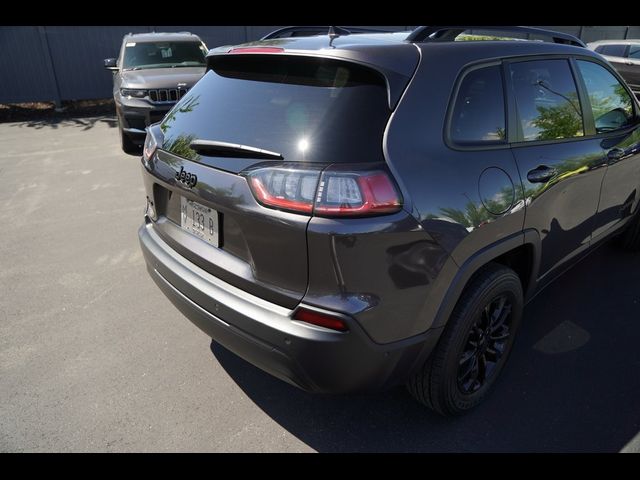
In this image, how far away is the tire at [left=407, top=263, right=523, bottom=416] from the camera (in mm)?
2104

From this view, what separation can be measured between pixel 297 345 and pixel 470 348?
1057 mm

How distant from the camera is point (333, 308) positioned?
173 centimetres

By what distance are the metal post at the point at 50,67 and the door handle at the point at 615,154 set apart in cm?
1311

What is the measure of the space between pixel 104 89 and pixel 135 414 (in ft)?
42.1

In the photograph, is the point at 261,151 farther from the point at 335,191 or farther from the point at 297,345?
the point at 297,345

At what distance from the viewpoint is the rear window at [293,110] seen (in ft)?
5.81

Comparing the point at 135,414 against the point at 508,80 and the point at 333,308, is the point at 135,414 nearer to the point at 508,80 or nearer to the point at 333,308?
the point at 333,308

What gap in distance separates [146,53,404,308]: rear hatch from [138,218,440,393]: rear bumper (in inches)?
2.9

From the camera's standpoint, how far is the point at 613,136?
→ 3072 mm

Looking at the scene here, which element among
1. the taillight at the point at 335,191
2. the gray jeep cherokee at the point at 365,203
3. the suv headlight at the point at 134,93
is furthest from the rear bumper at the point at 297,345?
the suv headlight at the point at 134,93

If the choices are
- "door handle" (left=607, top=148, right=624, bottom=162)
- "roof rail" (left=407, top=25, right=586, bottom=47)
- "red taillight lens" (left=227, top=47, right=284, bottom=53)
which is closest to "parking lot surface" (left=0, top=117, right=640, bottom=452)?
"door handle" (left=607, top=148, right=624, bottom=162)

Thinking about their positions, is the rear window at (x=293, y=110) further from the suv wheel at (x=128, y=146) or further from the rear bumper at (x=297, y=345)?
the suv wheel at (x=128, y=146)

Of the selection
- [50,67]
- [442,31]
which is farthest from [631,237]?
[50,67]

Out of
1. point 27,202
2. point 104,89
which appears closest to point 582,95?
point 27,202
